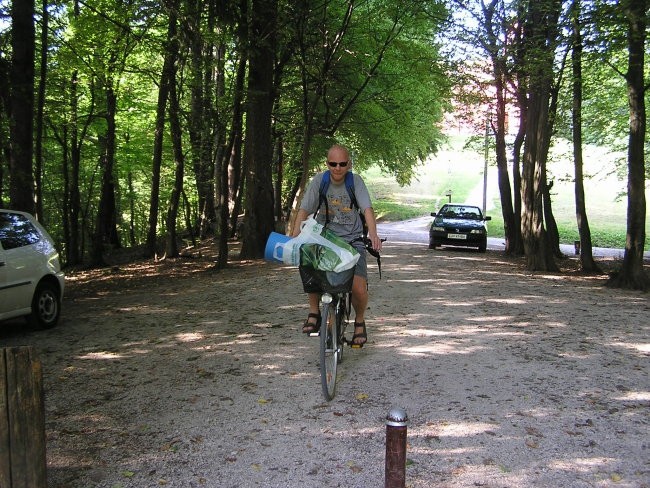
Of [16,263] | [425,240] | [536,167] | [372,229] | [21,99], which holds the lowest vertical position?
[425,240]

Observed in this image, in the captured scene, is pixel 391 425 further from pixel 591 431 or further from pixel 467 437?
pixel 591 431

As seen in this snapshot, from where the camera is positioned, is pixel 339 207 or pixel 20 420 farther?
pixel 339 207

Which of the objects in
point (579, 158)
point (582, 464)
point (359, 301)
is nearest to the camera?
point (582, 464)

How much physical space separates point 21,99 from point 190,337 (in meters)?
5.73

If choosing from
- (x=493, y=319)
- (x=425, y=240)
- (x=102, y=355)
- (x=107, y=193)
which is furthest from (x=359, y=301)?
(x=425, y=240)

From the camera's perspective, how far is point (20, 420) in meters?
2.83

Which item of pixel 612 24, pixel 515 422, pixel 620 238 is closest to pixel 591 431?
pixel 515 422

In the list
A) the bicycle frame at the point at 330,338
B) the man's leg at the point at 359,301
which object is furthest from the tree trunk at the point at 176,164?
the bicycle frame at the point at 330,338

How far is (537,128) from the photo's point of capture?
14352 mm

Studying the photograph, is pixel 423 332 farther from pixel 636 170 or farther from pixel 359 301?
pixel 636 170

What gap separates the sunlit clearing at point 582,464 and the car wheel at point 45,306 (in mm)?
7066

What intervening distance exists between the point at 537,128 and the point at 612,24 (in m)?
4.10

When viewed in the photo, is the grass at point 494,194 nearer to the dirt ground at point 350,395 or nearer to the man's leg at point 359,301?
the dirt ground at point 350,395

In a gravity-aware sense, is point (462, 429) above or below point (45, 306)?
below
